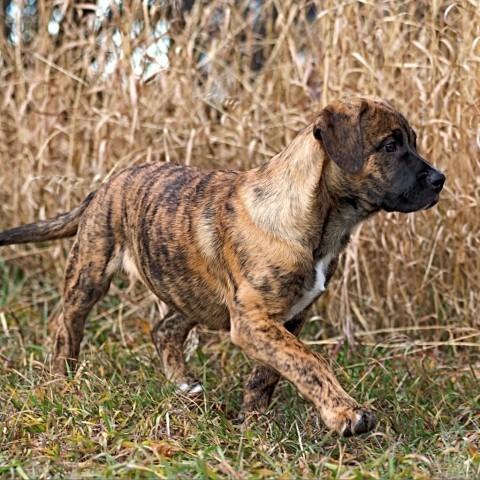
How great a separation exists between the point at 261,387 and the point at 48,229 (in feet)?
4.93

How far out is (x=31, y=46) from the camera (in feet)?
22.8

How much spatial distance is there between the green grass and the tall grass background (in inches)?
14.6

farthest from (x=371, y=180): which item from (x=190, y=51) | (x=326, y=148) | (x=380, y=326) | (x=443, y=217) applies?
(x=190, y=51)

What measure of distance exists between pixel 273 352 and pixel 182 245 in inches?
35.5

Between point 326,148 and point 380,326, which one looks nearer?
point 326,148

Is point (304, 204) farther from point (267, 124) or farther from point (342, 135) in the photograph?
point (267, 124)

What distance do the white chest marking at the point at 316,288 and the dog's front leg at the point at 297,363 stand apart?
0.47 ft

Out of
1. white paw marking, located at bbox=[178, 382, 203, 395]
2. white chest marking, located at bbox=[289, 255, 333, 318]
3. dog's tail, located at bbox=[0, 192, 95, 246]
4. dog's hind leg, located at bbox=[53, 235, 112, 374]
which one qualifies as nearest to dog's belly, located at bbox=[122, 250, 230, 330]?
dog's hind leg, located at bbox=[53, 235, 112, 374]

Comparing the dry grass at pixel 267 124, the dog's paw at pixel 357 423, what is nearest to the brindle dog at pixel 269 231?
the dog's paw at pixel 357 423

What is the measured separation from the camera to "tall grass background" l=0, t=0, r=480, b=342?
5.28 metres

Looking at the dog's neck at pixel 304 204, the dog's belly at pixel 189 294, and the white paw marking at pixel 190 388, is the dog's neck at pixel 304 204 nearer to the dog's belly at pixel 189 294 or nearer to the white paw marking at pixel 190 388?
the dog's belly at pixel 189 294

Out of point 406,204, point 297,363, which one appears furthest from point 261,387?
point 406,204

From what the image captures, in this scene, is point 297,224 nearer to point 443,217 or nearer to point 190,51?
point 443,217

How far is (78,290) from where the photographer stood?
A: 15.8 feet
